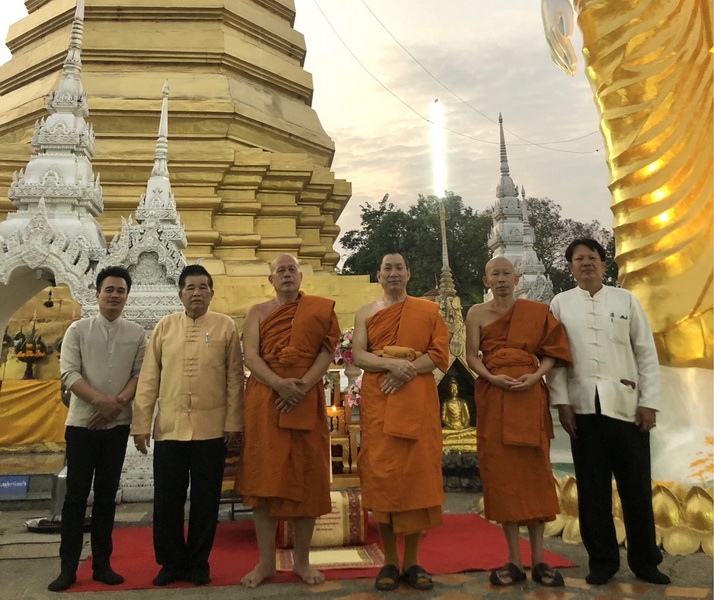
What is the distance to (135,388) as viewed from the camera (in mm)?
3385

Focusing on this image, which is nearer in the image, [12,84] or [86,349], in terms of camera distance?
[86,349]

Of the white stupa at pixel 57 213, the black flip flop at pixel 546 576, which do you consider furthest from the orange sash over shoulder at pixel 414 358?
the white stupa at pixel 57 213

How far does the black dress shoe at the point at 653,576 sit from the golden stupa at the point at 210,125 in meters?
5.79

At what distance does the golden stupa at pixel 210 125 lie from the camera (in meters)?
9.77

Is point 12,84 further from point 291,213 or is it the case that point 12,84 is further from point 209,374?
point 209,374

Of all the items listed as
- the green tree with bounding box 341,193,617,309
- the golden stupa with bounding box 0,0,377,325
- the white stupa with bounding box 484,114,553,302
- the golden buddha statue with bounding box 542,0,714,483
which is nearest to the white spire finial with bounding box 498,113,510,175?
the white stupa with bounding box 484,114,553,302

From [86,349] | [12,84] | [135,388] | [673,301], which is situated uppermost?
[12,84]

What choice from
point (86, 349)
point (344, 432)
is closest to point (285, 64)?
point (344, 432)

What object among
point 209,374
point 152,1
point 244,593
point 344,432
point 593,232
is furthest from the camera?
point 593,232

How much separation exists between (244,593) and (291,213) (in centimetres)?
796

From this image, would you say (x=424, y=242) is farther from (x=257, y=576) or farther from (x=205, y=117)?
(x=257, y=576)

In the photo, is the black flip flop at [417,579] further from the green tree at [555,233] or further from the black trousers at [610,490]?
the green tree at [555,233]

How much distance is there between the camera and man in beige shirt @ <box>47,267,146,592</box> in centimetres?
322

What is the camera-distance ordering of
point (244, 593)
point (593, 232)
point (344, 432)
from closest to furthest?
point (244, 593) → point (344, 432) → point (593, 232)
